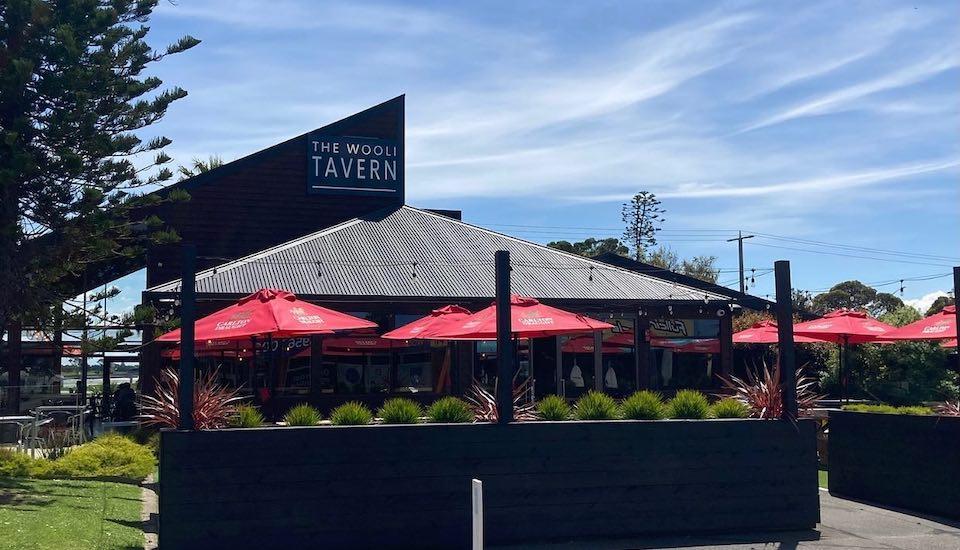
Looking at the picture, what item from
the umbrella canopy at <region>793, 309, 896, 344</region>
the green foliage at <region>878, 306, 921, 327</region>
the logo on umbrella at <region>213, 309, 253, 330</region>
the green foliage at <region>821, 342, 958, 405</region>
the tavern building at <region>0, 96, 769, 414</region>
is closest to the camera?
the logo on umbrella at <region>213, 309, 253, 330</region>

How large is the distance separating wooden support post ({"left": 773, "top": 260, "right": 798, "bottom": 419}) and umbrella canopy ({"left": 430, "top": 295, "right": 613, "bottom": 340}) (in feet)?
12.3

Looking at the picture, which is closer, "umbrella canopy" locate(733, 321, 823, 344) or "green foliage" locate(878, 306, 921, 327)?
"umbrella canopy" locate(733, 321, 823, 344)

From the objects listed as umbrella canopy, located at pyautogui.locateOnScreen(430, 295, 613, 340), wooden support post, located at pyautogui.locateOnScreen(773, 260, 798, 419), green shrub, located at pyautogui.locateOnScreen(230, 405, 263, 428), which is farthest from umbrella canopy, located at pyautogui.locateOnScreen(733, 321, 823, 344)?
green shrub, located at pyautogui.locateOnScreen(230, 405, 263, 428)

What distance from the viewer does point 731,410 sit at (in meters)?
9.71

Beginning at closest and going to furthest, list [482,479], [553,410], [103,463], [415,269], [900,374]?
[482,479], [553,410], [103,463], [415,269], [900,374]

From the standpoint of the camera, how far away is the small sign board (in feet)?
81.2

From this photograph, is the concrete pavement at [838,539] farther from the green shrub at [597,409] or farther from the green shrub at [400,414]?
the green shrub at [400,414]

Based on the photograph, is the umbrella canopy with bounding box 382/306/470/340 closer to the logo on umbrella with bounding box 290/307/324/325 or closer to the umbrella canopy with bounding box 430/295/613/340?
the umbrella canopy with bounding box 430/295/613/340

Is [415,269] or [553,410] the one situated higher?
[415,269]

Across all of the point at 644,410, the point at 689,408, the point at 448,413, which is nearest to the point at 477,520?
the point at 448,413

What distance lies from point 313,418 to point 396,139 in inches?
698

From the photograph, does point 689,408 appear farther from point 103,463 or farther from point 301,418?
point 103,463

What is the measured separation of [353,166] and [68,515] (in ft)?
55.2

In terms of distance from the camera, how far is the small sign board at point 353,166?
24750mm
